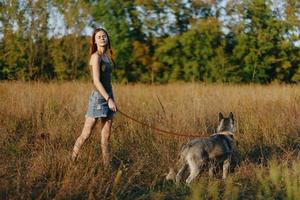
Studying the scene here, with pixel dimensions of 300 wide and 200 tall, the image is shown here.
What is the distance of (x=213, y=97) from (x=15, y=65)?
327 inches

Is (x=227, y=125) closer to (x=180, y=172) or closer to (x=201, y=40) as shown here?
(x=180, y=172)

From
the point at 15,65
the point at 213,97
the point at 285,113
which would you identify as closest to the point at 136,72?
the point at 15,65

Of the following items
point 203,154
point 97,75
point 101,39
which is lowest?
point 203,154

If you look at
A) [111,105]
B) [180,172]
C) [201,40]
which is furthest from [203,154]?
[201,40]

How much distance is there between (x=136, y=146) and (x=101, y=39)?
2.06 meters

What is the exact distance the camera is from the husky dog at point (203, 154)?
5.90 meters

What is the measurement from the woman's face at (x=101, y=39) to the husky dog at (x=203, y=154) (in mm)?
1747

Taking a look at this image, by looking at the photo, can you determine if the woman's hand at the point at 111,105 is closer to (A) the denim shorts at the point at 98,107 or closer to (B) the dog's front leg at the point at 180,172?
(A) the denim shorts at the point at 98,107

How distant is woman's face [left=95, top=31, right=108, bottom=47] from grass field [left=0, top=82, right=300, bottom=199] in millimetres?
1412

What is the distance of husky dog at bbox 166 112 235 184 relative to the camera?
5902 mm

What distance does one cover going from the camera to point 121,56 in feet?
80.9

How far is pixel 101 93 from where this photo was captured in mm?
5902

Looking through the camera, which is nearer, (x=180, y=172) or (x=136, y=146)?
(x=180, y=172)

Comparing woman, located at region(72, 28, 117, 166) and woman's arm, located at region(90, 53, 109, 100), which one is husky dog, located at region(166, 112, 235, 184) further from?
woman's arm, located at region(90, 53, 109, 100)
